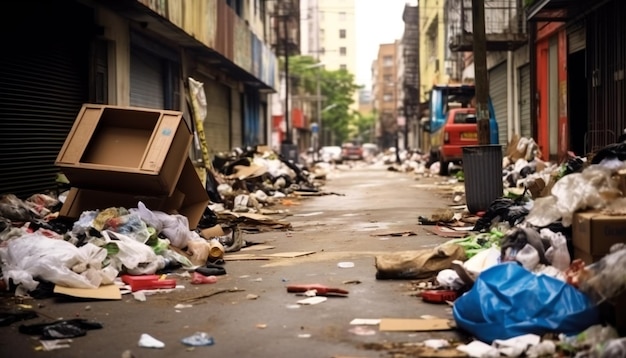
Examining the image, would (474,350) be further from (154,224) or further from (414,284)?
(154,224)

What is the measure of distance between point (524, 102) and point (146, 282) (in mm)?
18315

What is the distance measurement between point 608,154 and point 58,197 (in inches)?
286

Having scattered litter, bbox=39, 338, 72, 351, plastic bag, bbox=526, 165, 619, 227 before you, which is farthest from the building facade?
plastic bag, bbox=526, 165, 619, 227

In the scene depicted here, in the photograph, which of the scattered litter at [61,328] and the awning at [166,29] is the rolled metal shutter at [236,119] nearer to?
the awning at [166,29]

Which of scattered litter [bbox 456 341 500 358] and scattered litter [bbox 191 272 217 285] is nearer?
scattered litter [bbox 456 341 500 358]

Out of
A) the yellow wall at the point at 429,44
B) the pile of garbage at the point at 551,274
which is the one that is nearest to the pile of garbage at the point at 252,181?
the pile of garbage at the point at 551,274

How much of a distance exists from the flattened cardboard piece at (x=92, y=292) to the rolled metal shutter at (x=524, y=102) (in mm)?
17844

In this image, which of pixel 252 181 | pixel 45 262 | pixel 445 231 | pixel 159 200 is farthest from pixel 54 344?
pixel 252 181

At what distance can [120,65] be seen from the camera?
47.9 feet

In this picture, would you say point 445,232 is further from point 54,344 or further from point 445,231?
point 54,344

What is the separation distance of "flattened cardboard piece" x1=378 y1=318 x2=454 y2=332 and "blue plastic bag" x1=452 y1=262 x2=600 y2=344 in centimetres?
17

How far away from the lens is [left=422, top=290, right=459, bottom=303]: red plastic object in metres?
5.68

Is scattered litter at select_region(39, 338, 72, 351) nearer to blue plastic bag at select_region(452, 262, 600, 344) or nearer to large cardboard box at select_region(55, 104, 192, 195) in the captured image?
blue plastic bag at select_region(452, 262, 600, 344)

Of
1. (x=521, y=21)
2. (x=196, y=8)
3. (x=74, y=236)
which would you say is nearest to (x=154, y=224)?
(x=74, y=236)
